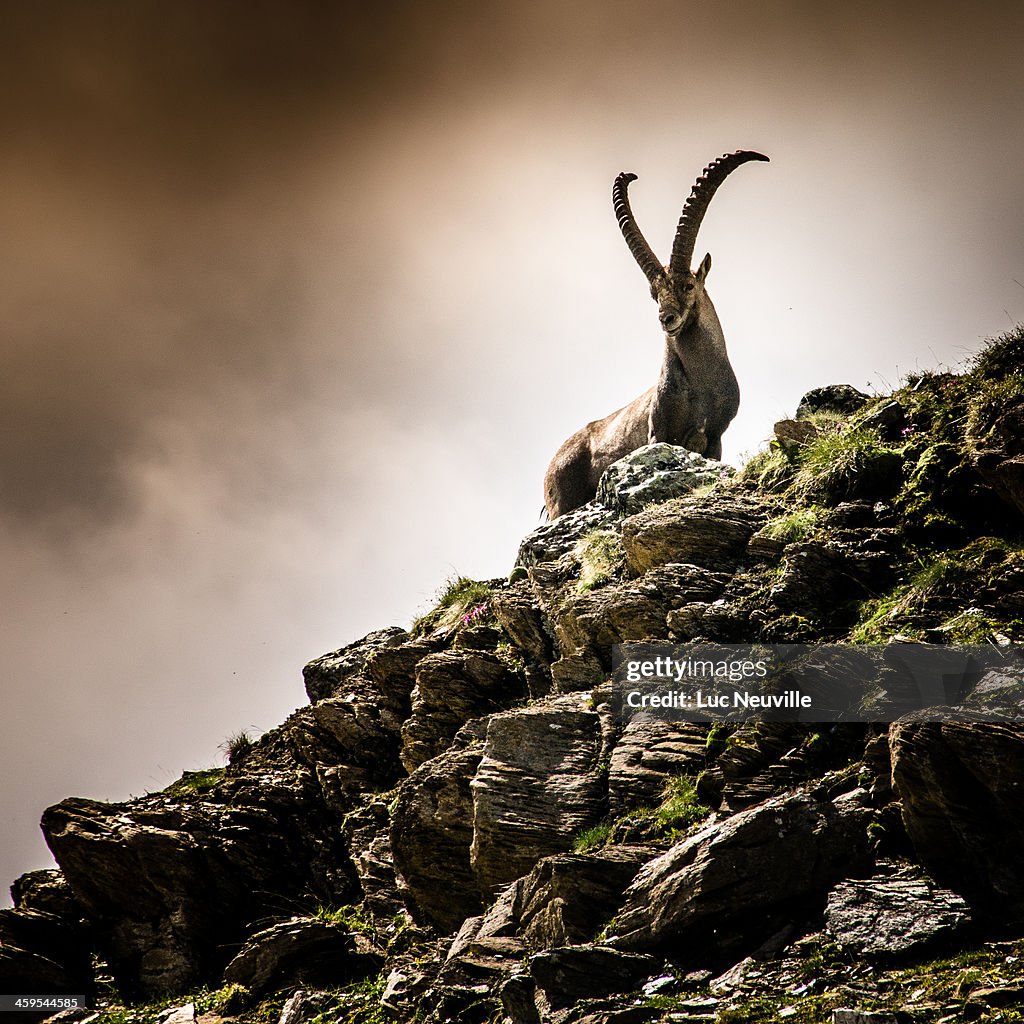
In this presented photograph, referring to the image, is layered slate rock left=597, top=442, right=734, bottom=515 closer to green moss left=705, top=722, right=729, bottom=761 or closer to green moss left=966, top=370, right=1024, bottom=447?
green moss left=966, top=370, right=1024, bottom=447

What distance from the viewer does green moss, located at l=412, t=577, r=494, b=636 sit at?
53.7 ft

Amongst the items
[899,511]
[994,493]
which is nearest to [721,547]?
[899,511]

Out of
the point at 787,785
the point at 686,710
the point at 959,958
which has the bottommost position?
the point at 959,958

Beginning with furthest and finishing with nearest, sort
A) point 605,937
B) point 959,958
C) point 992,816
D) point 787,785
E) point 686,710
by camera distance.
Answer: point 686,710, point 787,785, point 605,937, point 992,816, point 959,958

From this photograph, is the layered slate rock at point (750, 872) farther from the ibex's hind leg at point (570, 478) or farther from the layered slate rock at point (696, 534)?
the ibex's hind leg at point (570, 478)

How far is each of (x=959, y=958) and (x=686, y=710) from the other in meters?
4.15

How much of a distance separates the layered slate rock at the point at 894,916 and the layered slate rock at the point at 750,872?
27 cm

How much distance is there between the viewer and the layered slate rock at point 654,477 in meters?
15.1

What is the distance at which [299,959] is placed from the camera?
1144 cm

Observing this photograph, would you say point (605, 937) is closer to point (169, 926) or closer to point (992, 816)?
point (992, 816)

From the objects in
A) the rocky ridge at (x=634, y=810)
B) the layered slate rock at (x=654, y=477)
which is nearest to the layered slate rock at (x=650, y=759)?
the rocky ridge at (x=634, y=810)

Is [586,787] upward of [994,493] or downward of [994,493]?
downward

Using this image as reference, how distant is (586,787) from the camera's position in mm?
10492

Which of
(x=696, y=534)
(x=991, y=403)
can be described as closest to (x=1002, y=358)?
(x=991, y=403)
